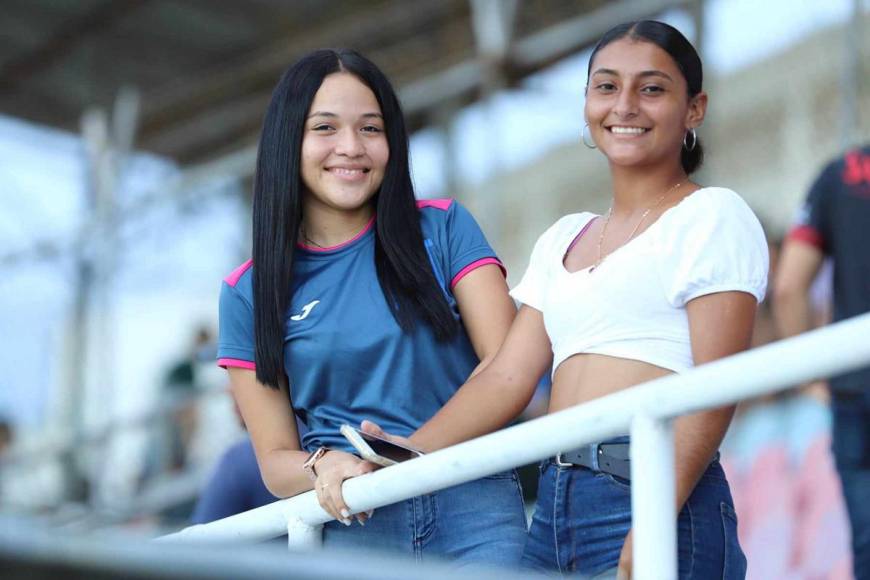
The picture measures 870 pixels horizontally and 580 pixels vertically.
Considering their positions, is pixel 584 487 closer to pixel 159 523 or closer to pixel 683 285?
pixel 683 285

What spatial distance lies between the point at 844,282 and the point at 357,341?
1.81m

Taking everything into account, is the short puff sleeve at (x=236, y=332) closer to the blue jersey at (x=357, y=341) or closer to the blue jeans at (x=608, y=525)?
the blue jersey at (x=357, y=341)

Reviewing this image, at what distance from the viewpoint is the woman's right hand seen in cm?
238

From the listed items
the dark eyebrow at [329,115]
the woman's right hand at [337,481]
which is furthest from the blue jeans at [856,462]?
the woman's right hand at [337,481]

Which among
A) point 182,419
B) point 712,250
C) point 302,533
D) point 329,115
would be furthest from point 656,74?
point 182,419

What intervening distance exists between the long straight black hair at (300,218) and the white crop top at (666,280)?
34 cm

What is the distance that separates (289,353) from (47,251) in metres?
7.79

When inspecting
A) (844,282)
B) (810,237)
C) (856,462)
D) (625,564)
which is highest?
(810,237)

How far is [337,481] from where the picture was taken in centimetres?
239

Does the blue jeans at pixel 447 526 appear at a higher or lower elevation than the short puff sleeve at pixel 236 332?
lower

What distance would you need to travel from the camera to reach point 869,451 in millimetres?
3643

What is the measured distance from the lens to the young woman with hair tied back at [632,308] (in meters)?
2.20

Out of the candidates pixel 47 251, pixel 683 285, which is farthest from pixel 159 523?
pixel 683 285

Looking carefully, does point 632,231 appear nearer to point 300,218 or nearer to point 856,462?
point 300,218
